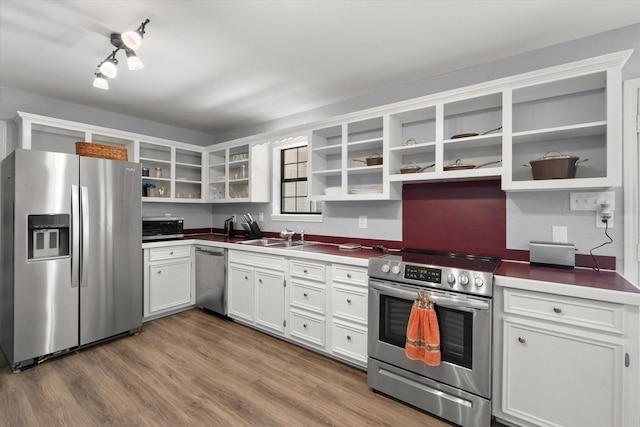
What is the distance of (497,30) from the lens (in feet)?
6.79

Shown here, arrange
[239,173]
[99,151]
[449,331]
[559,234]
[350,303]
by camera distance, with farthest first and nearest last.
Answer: [239,173]
[99,151]
[350,303]
[559,234]
[449,331]

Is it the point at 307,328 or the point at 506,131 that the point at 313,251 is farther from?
the point at 506,131

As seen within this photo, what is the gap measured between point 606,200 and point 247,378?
9.57 ft

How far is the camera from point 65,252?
106 inches

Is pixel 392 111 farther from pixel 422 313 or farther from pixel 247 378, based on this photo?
pixel 247 378

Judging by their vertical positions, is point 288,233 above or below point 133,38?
below

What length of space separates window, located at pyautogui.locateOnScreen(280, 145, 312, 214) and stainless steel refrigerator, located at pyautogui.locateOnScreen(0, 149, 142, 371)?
A: 5.80ft

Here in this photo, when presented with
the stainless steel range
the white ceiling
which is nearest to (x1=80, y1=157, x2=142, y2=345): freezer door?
the white ceiling

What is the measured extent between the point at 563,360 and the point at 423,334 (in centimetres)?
74

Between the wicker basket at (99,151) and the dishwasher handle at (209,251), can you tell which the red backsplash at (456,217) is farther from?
the wicker basket at (99,151)

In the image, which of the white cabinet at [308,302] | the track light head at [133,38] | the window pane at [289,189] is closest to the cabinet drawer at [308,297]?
the white cabinet at [308,302]

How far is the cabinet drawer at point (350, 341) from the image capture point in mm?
2422

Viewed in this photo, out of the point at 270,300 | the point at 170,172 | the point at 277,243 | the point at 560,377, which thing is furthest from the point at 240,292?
the point at 560,377

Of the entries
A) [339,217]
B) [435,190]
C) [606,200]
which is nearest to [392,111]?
[435,190]
